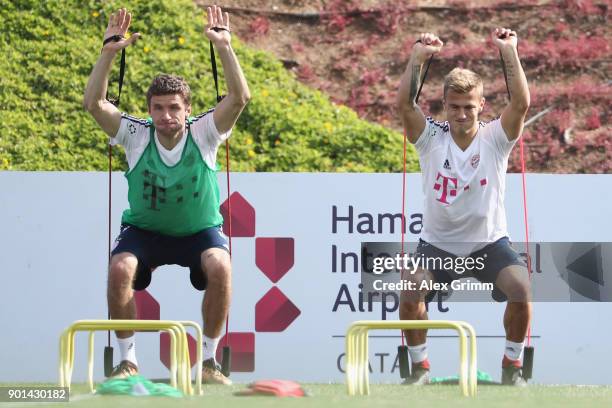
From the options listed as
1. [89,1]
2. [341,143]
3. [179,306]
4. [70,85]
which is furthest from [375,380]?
[89,1]

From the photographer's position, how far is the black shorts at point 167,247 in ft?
24.0

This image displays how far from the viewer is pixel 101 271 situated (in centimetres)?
889

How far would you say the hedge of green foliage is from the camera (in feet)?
39.8

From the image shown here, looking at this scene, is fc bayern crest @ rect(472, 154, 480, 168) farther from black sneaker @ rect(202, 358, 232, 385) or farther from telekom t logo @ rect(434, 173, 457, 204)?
black sneaker @ rect(202, 358, 232, 385)

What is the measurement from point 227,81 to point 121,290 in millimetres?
1260

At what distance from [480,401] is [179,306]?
11.1 ft

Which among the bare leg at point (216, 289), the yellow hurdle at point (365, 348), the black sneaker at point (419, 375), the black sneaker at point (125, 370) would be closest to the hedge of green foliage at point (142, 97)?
the black sneaker at point (419, 375)

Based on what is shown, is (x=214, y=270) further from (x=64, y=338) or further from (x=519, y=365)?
(x=519, y=365)

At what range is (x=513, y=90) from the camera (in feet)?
24.1

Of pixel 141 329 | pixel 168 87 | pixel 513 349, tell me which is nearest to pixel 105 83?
pixel 168 87

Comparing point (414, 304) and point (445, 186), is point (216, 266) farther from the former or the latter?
point (445, 186)

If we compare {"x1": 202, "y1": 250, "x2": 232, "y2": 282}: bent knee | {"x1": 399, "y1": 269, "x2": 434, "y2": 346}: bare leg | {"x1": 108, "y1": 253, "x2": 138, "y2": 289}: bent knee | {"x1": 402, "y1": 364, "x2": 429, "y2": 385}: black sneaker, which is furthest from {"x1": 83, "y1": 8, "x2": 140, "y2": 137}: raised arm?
{"x1": 402, "y1": 364, "x2": 429, "y2": 385}: black sneaker

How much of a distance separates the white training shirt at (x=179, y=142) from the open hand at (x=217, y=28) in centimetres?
39

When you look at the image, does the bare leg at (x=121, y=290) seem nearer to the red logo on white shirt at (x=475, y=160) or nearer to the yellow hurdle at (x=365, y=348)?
the yellow hurdle at (x=365, y=348)
